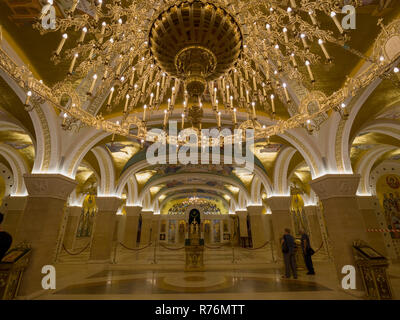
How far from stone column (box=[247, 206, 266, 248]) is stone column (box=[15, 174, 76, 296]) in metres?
11.0

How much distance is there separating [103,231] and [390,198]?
1440cm

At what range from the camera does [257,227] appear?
1341 centimetres

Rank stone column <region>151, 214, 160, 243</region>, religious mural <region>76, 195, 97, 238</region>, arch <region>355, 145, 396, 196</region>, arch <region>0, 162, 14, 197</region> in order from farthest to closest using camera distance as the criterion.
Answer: stone column <region>151, 214, 160, 243</region> < religious mural <region>76, 195, 97, 238</region> < arch <region>0, 162, 14, 197</region> < arch <region>355, 145, 396, 196</region>

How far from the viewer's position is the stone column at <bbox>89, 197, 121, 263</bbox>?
909cm

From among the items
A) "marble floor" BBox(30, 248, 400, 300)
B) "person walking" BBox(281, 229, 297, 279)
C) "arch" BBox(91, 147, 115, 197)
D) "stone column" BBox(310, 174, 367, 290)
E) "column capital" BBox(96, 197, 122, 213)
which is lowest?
"marble floor" BBox(30, 248, 400, 300)

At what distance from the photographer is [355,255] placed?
195 inches

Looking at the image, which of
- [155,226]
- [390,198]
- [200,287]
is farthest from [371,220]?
[155,226]

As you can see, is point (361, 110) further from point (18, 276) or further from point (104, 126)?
point (18, 276)

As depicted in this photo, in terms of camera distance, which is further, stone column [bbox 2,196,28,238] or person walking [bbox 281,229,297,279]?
stone column [bbox 2,196,28,238]

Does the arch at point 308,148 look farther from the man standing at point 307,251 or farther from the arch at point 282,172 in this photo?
the arch at point 282,172

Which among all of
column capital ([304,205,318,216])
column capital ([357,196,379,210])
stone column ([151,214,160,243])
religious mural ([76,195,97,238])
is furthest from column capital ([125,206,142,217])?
column capital ([357,196,379,210])

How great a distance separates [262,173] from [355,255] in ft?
19.5

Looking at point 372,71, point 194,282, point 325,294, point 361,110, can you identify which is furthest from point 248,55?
point 194,282

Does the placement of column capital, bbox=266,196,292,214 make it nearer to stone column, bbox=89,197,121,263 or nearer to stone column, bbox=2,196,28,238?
stone column, bbox=89,197,121,263
